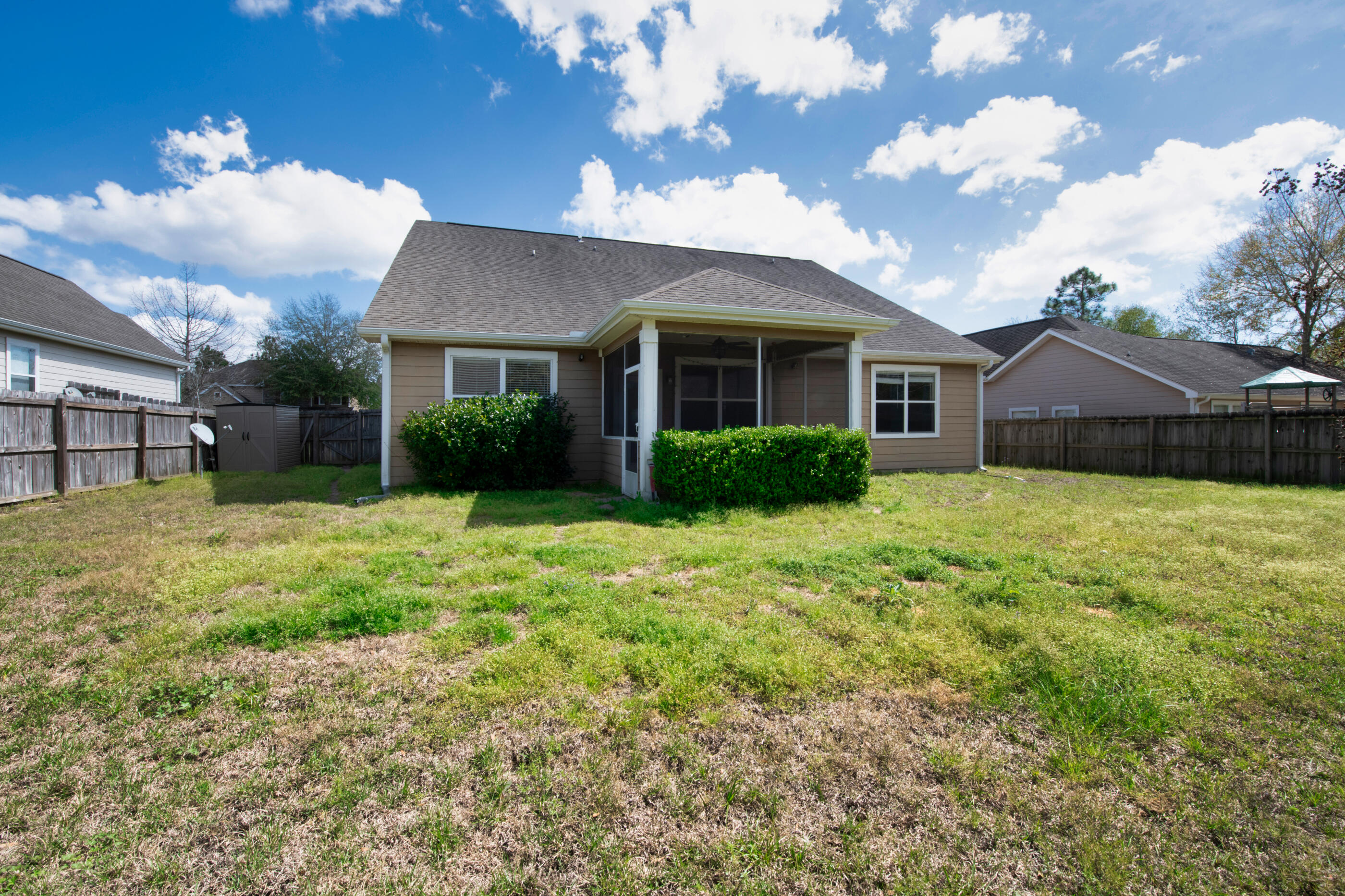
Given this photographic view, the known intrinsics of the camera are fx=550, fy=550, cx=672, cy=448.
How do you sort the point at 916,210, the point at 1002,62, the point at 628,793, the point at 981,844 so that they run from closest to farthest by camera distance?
the point at 981,844 → the point at 628,793 → the point at 1002,62 → the point at 916,210

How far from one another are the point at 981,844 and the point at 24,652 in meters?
4.79

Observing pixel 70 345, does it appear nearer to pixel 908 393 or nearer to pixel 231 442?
pixel 231 442

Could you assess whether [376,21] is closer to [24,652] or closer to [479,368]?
[479,368]

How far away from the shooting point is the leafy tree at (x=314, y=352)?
2966 cm

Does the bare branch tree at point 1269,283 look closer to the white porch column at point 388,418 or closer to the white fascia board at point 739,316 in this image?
the white fascia board at point 739,316

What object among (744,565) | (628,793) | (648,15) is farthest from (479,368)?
(628,793)

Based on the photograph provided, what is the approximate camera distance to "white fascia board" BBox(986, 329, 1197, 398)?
15.8m

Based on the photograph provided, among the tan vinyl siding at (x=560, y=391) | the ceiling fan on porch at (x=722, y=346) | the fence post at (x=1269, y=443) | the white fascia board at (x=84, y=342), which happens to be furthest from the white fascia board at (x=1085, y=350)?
the white fascia board at (x=84, y=342)

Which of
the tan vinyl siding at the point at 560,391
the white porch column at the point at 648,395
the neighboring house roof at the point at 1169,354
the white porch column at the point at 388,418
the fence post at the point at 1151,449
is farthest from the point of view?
the neighboring house roof at the point at 1169,354

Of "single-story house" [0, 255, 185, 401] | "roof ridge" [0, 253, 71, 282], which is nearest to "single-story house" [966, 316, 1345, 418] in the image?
"single-story house" [0, 255, 185, 401]

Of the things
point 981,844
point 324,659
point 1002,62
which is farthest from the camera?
point 1002,62

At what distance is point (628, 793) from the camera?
196 centimetres

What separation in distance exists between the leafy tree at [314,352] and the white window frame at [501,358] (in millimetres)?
22986

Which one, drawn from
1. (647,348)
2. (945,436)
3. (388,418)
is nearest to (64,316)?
(388,418)
